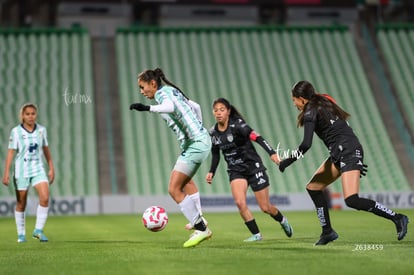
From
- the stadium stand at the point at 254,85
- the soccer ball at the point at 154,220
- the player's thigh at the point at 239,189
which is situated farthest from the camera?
the stadium stand at the point at 254,85

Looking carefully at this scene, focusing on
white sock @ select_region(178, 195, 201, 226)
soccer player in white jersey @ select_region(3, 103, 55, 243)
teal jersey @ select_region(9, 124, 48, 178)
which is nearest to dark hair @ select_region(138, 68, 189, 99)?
white sock @ select_region(178, 195, 201, 226)

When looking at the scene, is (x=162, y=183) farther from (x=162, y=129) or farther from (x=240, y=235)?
(x=240, y=235)

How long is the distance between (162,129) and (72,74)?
415 centimetres

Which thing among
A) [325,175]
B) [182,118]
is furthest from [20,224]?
[325,175]

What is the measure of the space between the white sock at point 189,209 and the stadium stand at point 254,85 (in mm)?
14544

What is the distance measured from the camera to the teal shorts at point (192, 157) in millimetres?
10492

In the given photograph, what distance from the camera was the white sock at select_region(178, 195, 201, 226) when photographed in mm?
10484

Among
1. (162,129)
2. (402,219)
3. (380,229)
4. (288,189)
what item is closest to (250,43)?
(162,129)

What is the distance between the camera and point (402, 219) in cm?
1010

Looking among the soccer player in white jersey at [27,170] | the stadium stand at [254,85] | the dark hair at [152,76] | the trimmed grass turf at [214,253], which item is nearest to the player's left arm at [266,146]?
the trimmed grass turf at [214,253]

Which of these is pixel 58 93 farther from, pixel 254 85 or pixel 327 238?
pixel 327 238

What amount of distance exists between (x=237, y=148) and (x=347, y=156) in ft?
8.36

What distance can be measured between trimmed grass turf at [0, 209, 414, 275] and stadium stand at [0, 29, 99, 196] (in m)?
10.6

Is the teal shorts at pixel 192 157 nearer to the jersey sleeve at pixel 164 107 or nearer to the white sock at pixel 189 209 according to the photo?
the white sock at pixel 189 209
